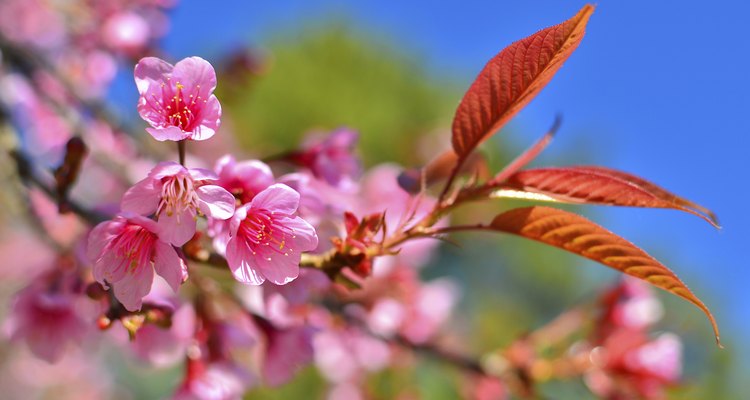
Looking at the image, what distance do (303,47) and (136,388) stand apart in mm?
7983

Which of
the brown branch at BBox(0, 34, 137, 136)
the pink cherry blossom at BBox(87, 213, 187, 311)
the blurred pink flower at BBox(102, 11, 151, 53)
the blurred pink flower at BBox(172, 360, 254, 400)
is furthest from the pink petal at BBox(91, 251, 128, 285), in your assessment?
the blurred pink flower at BBox(102, 11, 151, 53)

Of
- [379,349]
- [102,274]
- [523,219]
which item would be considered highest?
[523,219]

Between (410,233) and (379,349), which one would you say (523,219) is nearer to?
(410,233)

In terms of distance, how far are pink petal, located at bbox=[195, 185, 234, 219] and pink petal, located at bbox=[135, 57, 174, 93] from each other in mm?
88

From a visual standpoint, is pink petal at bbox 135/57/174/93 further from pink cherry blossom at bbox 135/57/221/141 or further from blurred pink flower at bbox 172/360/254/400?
blurred pink flower at bbox 172/360/254/400

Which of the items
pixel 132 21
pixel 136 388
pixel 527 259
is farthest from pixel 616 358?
pixel 527 259

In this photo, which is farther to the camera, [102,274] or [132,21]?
[132,21]

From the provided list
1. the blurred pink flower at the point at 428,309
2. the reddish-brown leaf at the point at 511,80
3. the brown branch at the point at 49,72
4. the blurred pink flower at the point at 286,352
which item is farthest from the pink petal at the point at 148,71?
the blurred pink flower at the point at 428,309

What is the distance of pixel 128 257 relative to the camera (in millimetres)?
458

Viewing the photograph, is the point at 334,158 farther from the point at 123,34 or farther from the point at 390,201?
the point at 123,34

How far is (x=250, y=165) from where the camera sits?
1.65ft

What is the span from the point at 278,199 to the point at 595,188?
21cm

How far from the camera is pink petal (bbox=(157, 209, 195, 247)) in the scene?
0.44 m

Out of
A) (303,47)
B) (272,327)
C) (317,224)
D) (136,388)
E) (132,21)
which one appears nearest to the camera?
(317,224)
